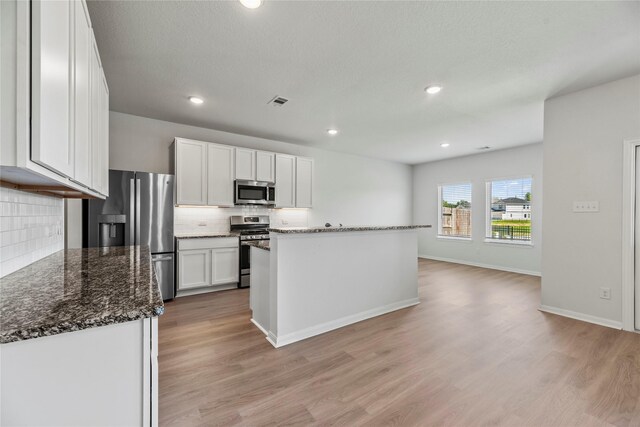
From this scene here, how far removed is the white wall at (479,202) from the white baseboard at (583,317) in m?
2.50

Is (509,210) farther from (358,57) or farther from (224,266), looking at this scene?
(224,266)

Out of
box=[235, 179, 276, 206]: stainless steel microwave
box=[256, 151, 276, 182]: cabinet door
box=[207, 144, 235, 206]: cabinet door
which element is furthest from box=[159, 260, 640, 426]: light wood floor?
box=[256, 151, 276, 182]: cabinet door

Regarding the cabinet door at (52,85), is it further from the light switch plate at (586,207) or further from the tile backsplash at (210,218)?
the light switch plate at (586,207)

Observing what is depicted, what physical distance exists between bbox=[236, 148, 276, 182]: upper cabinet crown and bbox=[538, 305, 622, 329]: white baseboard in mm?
4394

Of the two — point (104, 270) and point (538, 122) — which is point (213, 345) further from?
point (538, 122)

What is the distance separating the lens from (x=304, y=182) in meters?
5.51

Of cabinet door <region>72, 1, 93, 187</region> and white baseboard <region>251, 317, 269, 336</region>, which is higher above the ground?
cabinet door <region>72, 1, 93, 187</region>

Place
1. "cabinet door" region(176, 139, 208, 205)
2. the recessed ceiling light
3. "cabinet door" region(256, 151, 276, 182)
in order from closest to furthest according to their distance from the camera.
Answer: the recessed ceiling light → "cabinet door" region(176, 139, 208, 205) → "cabinet door" region(256, 151, 276, 182)

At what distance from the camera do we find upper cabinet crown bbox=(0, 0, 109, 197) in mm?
881

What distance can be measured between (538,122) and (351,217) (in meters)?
3.93

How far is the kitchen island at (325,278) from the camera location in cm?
266

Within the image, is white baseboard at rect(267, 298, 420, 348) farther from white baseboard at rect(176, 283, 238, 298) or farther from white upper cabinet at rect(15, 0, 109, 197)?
white baseboard at rect(176, 283, 238, 298)

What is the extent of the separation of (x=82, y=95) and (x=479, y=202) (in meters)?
7.07

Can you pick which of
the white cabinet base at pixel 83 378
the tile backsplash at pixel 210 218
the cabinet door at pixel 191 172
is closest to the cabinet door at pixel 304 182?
the tile backsplash at pixel 210 218
